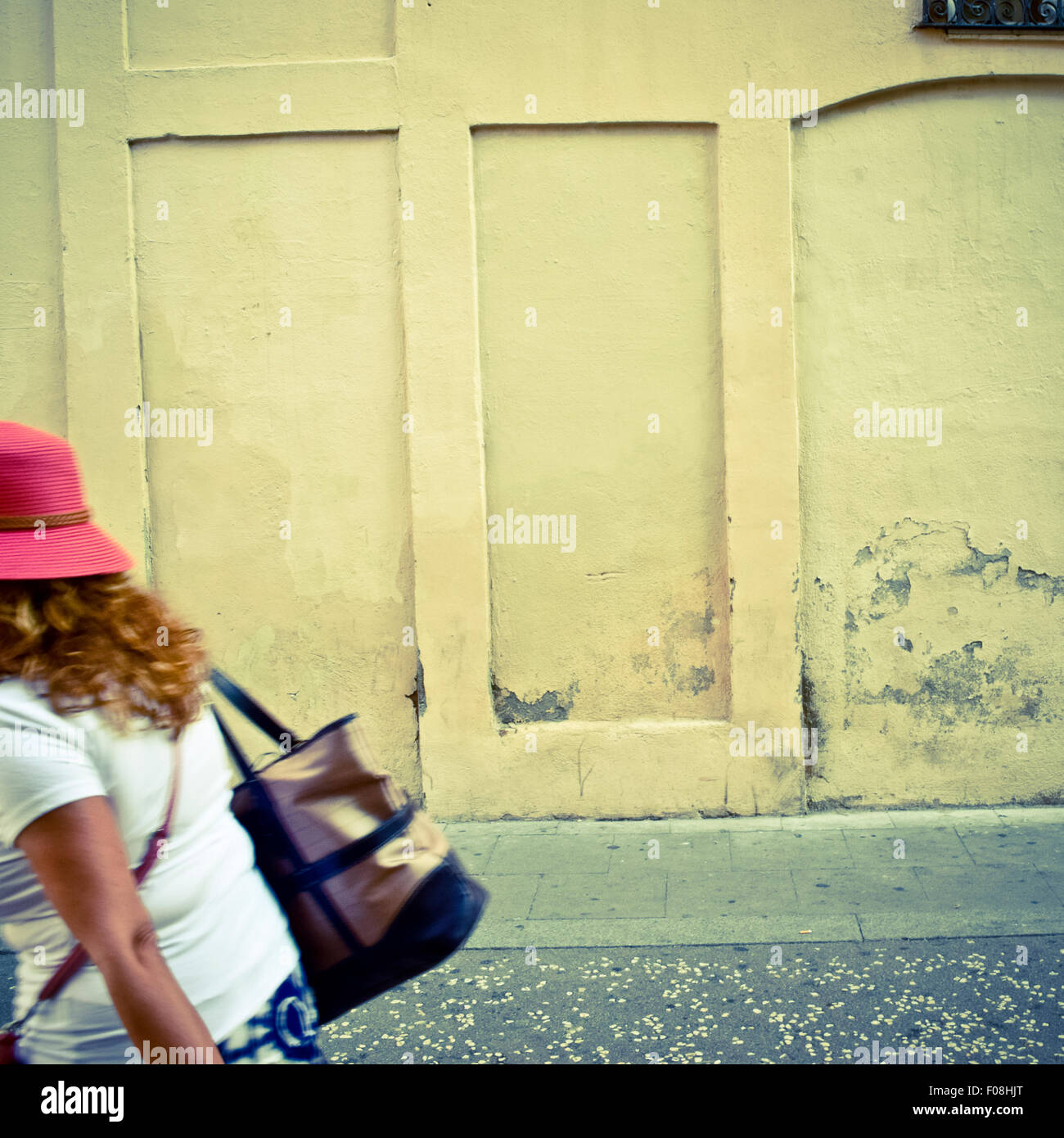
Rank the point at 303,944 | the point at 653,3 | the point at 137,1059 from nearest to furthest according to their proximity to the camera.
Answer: the point at 137,1059
the point at 303,944
the point at 653,3

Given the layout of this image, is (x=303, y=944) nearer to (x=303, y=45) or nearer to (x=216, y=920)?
(x=216, y=920)

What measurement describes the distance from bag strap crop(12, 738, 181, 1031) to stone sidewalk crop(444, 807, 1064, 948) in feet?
10.7

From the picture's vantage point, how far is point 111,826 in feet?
4.92

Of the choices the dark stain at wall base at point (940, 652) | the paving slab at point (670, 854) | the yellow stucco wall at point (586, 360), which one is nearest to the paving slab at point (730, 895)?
the paving slab at point (670, 854)

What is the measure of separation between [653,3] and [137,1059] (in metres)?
6.10

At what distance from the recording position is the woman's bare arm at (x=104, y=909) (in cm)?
145

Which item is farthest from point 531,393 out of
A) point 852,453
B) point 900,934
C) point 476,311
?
point 900,934

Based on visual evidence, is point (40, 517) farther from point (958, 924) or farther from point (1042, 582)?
point (1042, 582)

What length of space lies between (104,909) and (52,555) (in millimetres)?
560

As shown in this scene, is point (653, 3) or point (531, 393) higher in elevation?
point (653, 3)

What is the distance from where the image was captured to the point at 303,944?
1878 millimetres

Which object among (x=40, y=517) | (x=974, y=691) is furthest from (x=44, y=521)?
(x=974, y=691)

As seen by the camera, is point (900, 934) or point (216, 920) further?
point (900, 934)

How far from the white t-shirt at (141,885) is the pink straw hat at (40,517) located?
0.66 feet
